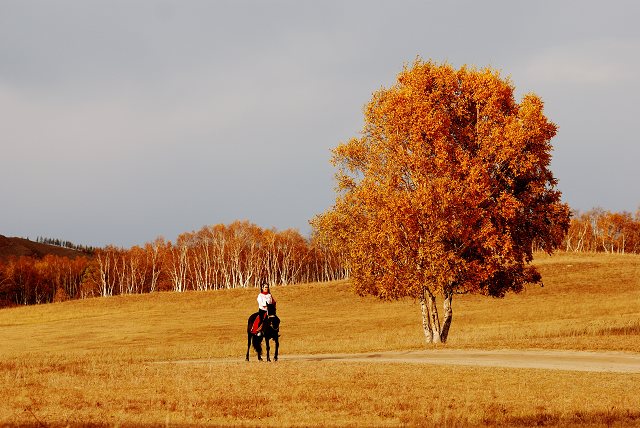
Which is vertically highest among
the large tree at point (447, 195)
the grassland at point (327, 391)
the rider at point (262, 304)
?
the large tree at point (447, 195)

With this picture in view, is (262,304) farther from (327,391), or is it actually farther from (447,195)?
(447,195)

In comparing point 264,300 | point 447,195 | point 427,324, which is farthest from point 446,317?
point 264,300

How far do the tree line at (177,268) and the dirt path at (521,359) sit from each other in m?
128

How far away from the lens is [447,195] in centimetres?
3566

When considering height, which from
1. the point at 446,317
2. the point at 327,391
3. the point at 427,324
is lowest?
the point at 327,391

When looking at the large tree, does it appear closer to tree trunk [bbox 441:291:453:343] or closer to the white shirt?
tree trunk [bbox 441:291:453:343]

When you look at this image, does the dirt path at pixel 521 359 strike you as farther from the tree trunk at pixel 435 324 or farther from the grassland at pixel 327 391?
the tree trunk at pixel 435 324

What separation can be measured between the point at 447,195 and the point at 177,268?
15092 cm

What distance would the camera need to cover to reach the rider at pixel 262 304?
28594mm

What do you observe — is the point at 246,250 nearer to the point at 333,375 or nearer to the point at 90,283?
the point at 90,283

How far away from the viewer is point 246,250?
6737 inches

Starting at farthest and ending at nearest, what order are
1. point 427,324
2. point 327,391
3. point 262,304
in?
point 427,324, point 262,304, point 327,391

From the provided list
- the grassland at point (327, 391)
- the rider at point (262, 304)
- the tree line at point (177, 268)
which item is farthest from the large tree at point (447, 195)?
the tree line at point (177, 268)

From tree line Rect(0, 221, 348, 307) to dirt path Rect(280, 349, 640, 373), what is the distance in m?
128
